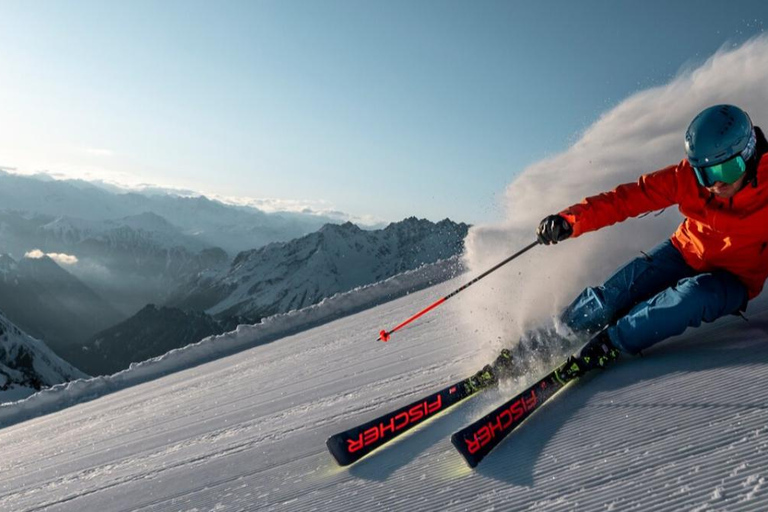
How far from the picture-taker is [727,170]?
3143mm

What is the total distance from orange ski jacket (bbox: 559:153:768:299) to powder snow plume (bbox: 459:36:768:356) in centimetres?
116

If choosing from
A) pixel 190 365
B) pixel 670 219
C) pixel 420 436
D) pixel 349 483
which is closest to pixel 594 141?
pixel 670 219

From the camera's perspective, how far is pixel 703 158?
3.17m

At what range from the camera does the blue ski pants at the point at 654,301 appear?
337cm

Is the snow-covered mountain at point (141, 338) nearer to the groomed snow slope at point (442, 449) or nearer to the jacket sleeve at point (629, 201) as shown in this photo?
the groomed snow slope at point (442, 449)

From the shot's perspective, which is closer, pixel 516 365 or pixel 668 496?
pixel 668 496

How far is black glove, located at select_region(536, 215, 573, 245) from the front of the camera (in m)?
3.97

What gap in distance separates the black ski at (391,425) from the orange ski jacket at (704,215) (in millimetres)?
1437

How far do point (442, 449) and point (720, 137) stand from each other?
7.99 feet

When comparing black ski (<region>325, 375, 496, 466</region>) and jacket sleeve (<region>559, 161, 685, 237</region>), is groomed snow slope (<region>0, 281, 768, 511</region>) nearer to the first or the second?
black ski (<region>325, 375, 496, 466</region>)

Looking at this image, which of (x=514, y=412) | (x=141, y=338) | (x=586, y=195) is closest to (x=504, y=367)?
(x=514, y=412)

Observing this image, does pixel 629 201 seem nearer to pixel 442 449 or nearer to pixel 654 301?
pixel 654 301

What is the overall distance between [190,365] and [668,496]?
1188 cm

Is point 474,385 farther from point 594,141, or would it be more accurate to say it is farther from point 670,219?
point 594,141
